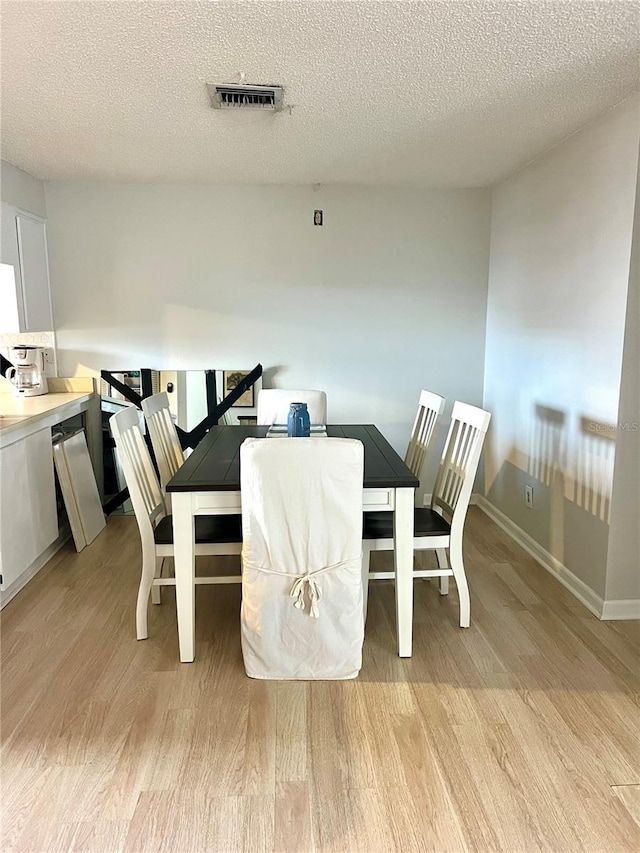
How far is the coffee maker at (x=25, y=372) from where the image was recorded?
3938 millimetres

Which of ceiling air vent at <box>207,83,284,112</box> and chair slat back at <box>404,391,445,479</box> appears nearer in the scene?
Result: ceiling air vent at <box>207,83,284,112</box>

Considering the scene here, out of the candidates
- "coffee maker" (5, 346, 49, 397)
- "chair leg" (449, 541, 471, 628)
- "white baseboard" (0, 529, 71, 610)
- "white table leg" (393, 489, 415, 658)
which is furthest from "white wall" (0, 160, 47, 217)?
"chair leg" (449, 541, 471, 628)

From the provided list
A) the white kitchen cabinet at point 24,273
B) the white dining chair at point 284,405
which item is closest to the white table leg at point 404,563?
the white dining chair at point 284,405

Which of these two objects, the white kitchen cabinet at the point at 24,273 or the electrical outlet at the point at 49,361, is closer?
the white kitchen cabinet at the point at 24,273

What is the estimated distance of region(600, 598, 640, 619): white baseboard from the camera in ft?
9.17

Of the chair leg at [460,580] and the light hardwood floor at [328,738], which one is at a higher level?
the chair leg at [460,580]

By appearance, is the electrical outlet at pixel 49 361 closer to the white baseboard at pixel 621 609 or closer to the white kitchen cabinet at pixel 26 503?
the white kitchen cabinet at pixel 26 503

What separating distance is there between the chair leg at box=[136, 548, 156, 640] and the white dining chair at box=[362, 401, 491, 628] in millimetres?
905

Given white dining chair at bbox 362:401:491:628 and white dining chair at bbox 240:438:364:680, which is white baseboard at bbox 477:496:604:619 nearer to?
white dining chair at bbox 362:401:491:628

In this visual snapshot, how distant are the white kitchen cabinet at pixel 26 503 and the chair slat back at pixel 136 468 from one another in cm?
68

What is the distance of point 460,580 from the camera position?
2.68 meters

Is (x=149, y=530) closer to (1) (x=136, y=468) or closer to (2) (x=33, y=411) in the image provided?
(1) (x=136, y=468)

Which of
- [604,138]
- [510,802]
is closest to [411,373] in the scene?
[604,138]

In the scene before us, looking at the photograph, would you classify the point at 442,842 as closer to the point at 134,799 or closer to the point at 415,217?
the point at 134,799
